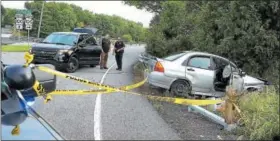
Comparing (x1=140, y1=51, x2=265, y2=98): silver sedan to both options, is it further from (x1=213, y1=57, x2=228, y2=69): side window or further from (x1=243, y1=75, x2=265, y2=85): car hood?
(x1=243, y1=75, x2=265, y2=85): car hood

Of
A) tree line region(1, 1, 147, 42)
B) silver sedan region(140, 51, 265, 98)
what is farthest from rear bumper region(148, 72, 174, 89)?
tree line region(1, 1, 147, 42)

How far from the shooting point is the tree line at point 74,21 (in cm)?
1694

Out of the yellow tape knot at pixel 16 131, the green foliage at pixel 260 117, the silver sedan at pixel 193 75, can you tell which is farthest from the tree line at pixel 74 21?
the green foliage at pixel 260 117

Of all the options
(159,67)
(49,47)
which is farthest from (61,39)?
(159,67)

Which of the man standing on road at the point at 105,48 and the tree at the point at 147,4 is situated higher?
the tree at the point at 147,4

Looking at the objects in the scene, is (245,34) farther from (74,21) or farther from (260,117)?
(74,21)

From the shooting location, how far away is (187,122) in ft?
32.5

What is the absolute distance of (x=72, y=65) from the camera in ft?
60.4

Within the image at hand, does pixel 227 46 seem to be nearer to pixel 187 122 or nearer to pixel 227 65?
pixel 227 65

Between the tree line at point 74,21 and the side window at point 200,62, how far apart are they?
4462 millimetres

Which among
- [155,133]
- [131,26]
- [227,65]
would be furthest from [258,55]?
[131,26]

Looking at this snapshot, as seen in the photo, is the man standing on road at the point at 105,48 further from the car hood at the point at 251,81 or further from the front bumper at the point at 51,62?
the car hood at the point at 251,81

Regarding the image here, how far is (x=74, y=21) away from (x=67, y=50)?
842cm

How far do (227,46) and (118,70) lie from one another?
5.02 meters
